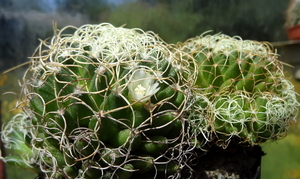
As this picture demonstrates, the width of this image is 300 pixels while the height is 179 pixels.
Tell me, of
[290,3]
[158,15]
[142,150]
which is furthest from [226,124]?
[290,3]

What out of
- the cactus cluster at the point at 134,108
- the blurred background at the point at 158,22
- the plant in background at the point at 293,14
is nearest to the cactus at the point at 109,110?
the cactus cluster at the point at 134,108

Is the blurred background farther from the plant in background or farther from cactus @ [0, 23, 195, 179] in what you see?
cactus @ [0, 23, 195, 179]

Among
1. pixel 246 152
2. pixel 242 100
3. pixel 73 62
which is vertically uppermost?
pixel 73 62

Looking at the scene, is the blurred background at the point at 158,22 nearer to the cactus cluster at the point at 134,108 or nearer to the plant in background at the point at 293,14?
the plant in background at the point at 293,14

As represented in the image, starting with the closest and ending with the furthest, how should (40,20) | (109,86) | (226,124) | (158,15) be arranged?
1. (109,86)
2. (226,124)
3. (40,20)
4. (158,15)

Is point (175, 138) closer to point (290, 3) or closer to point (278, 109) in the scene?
point (278, 109)

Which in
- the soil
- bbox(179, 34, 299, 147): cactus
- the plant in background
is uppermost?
the plant in background

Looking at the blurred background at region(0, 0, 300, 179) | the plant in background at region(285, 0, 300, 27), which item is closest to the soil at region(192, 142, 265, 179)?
the blurred background at region(0, 0, 300, 179)

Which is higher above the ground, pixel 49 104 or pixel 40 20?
pixel 40 20
